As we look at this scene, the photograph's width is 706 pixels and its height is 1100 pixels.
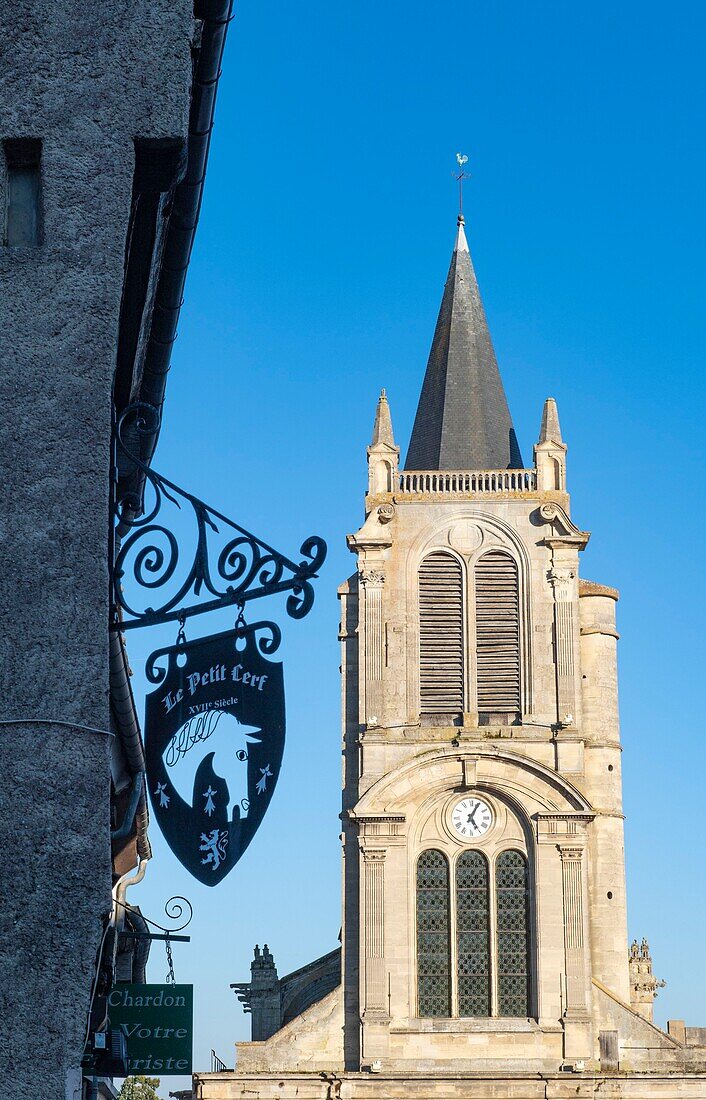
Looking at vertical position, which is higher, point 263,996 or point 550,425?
point 550,425

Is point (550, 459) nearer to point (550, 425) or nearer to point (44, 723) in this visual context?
point (550, 425)

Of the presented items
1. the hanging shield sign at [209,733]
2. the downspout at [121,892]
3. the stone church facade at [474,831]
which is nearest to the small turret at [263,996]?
the stone church facade at [474,831]

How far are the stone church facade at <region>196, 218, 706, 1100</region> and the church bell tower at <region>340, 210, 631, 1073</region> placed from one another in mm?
55

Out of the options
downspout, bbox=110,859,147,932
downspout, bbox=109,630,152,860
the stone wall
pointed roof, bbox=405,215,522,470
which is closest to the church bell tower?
pointed roof, bbox=405,215,522,470

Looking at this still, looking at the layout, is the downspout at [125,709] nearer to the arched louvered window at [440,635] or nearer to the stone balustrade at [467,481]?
the arched louvered window at [440,635]

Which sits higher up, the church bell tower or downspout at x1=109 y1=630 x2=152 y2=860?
the church bell tower

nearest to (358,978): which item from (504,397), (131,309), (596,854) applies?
(596,854)

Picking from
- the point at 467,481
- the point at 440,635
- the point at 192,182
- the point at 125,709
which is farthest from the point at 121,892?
the point at 467,481

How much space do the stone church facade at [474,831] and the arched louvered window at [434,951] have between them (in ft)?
0.17

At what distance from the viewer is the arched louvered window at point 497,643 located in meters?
50.7

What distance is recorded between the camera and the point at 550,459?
52.9 metres

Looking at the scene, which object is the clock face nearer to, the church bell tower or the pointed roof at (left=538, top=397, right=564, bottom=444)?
the church bell tower

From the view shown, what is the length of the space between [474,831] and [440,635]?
5.13 meters

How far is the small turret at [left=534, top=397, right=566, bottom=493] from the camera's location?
52625 millimetres
